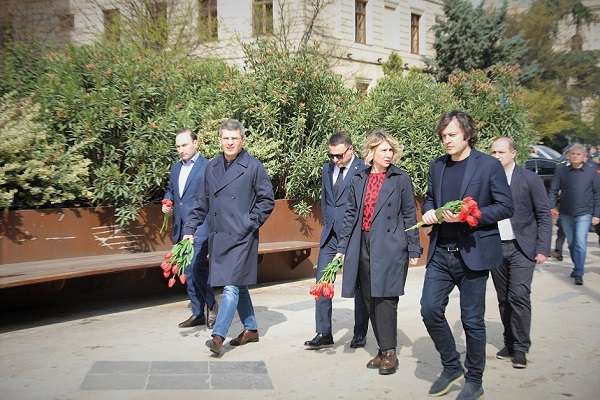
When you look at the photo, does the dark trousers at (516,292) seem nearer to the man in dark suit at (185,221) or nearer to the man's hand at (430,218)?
the man's hand at (430,218)

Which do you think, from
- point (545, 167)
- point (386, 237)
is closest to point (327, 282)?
point (386, 237)

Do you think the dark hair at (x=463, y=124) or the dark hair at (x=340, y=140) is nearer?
the dark hair at (x=463, y=124)

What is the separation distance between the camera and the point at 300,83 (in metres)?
10.9

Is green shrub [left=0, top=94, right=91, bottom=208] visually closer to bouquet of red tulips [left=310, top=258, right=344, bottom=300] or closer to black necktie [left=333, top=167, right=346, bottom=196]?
black necktie [left=333, top=167, right=346, bottom=196]

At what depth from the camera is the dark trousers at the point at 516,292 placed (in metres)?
6.23

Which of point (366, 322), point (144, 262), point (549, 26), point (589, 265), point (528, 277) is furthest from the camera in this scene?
point (549, 26)

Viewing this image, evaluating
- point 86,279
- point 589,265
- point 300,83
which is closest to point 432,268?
point 86,279

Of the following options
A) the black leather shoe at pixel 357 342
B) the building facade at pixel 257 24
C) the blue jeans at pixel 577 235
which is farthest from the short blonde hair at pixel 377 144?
the building facade at pixel 257 24

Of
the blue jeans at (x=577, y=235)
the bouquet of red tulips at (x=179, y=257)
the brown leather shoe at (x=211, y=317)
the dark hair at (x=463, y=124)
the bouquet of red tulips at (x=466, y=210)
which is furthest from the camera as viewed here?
the blue jeans at (x=577, y=235)

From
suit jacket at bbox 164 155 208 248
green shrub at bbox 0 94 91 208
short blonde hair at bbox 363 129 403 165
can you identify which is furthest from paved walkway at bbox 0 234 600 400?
short blonde hair at bbox 363 129 403 165

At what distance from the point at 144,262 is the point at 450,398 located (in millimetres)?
3996

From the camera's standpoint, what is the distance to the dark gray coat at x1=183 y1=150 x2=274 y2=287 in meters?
6.42

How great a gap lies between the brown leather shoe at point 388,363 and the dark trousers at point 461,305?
58 cm

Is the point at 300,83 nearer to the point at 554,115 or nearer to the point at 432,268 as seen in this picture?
the point at 432,268
